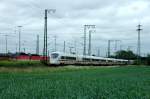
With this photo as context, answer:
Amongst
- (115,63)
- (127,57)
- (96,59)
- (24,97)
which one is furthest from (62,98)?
(127,57)

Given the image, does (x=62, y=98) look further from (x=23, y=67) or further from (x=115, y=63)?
(x=115, y=63)

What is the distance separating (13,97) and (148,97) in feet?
14.8

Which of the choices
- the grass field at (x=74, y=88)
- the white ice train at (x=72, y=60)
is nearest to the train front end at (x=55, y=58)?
the white ice train at (x=72, y=60)

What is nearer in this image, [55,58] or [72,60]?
[55,58]

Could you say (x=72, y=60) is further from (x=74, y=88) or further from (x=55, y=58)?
(x=74, y=88)

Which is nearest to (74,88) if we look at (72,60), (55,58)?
(55,58)

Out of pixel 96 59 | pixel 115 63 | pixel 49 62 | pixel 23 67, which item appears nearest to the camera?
pixel 23 67

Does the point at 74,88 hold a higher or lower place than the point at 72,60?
lower

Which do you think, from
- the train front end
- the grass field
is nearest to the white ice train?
the train front end

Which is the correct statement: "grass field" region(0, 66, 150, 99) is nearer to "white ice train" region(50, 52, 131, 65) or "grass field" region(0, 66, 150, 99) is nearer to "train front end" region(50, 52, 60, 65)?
"train front end" region(50, 52, 60, 65)

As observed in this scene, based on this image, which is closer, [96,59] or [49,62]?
[49,62]

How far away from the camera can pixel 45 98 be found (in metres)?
10.5

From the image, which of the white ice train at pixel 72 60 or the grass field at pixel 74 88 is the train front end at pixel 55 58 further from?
the grass field at pixel 74 88

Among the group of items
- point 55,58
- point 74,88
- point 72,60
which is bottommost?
point 74,88
